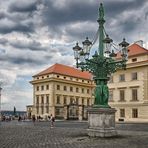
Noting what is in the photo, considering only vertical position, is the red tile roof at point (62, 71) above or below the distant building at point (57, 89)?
above

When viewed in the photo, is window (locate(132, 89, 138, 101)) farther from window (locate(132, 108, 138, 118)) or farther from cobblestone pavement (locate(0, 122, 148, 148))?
cobblestone pavement (locate(0, 122, 148, 148))

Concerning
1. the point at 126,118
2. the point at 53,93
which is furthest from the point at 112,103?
the point at 53,93

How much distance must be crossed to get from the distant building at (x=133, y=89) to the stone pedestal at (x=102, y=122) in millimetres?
36425

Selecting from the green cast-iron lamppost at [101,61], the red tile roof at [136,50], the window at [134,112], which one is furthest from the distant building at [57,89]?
the green cast-iron lamppost at [101,61]

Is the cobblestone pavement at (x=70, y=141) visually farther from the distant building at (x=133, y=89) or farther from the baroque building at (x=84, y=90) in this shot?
the baroque building at (x=84, y=90)

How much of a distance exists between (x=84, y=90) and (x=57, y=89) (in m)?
11.9

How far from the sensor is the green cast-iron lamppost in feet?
72.4

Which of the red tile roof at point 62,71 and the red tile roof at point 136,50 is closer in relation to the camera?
the red tile roof at point 136,50

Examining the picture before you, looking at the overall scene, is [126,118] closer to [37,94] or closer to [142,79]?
[142,79]

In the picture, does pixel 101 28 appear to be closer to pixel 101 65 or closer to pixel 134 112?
pixel 101 65

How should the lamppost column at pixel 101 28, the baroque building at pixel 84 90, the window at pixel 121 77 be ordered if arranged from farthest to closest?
the window at pixel 121 77 < the baroque building at pixel 84 90 < the lamppost column at pixel 101 28

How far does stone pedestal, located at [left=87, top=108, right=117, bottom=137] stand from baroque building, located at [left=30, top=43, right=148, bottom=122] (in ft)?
120

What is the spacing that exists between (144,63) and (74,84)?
120ft

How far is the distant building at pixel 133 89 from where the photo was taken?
57.5m
